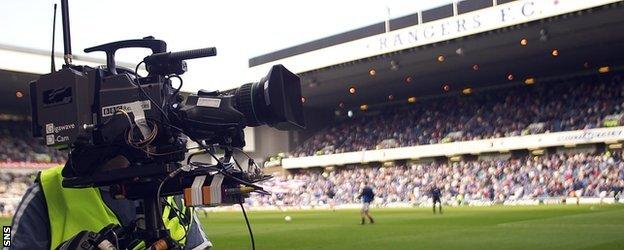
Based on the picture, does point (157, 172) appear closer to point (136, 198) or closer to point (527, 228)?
point (136, 198)

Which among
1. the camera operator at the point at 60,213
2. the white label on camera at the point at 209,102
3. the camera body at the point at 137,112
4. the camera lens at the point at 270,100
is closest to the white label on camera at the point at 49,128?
the camera body at the point at 137,112

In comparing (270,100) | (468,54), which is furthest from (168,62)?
(468,54)

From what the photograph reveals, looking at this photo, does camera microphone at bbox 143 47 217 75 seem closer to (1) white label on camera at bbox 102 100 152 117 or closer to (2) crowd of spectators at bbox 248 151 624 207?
(1) white label on camera at bbox 102 100 152 117

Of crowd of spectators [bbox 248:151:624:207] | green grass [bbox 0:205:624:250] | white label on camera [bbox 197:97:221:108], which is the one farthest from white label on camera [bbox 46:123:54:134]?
crowd of spectators [bbox 248:151:624:207]

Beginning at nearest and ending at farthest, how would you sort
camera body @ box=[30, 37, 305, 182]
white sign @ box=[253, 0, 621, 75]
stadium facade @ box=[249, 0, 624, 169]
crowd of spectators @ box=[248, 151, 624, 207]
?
camera body @ box=[30, 37, 305, 182] < white sign @ box=[253, 0, 621, 75] < stadium facade @ box=[249, 0, 624, 169] < crowd of spectators @ box=[248, 151, 624, 207]

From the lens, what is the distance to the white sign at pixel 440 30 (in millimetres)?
31078

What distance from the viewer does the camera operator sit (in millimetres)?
2330

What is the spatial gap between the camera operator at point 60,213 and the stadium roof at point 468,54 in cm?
3076

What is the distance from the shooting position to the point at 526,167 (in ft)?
124

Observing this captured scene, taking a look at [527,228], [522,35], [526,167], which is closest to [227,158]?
A: [527,228]

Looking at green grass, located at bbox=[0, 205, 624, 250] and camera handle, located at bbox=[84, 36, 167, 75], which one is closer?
camera handle, located at bbox=[84, 36, 167, 75]

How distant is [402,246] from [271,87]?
11.2m

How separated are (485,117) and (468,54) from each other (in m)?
8.56

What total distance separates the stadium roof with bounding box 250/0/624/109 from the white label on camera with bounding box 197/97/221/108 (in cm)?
3063
